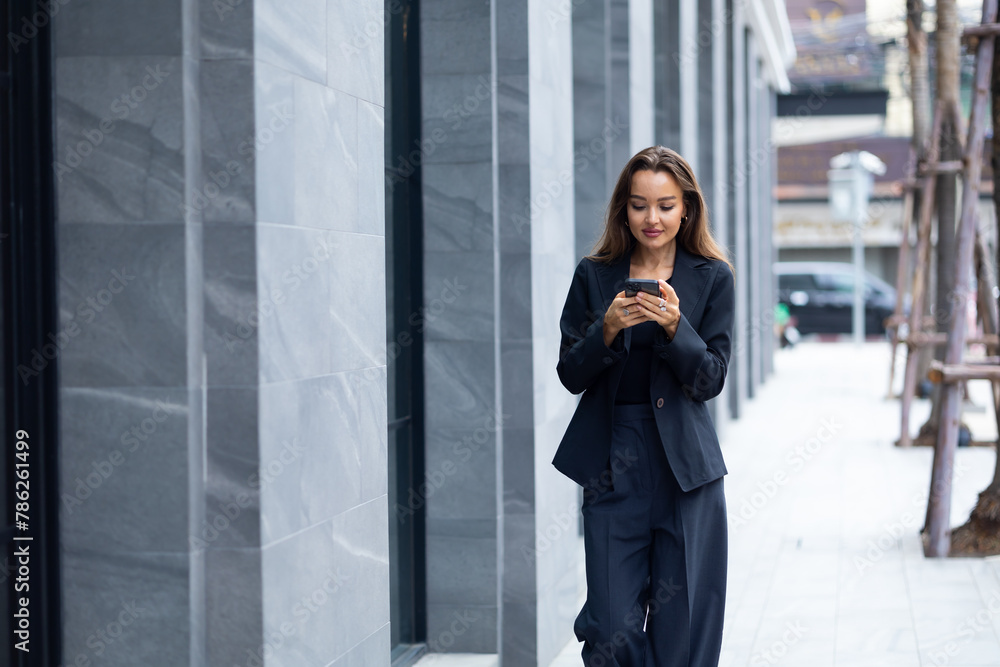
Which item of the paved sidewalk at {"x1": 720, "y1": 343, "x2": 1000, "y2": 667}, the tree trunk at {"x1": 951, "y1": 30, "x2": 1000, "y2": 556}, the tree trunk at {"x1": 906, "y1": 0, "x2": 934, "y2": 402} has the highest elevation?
the tree trunk at {"x1": 906, "y1": 0, "x2": 934, "y2": 402}

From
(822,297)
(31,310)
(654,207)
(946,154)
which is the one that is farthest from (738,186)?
(822,297)

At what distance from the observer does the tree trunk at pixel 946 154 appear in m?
12.3

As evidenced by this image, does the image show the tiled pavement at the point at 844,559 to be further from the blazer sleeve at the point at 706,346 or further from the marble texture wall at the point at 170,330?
the marble texture wall at the point at 170,330

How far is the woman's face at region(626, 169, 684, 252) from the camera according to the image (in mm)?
3762

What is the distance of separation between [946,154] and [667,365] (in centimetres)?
1039

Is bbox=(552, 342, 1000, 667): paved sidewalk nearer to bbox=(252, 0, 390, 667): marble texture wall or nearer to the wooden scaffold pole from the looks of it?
the wooden scaffold pole

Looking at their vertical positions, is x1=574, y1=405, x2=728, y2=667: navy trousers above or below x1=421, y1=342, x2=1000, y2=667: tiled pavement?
above

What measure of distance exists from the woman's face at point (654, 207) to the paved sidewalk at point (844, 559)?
9.65 ft

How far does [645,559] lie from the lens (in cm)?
386

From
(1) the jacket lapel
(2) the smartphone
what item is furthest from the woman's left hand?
(1) the jacket lapel

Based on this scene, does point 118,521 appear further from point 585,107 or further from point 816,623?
point 585,107

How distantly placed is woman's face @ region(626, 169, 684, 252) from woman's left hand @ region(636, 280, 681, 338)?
0.27 m

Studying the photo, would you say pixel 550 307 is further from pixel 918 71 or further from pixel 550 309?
pixel 918 71

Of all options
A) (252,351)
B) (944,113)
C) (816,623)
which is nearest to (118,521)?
(252,351)
